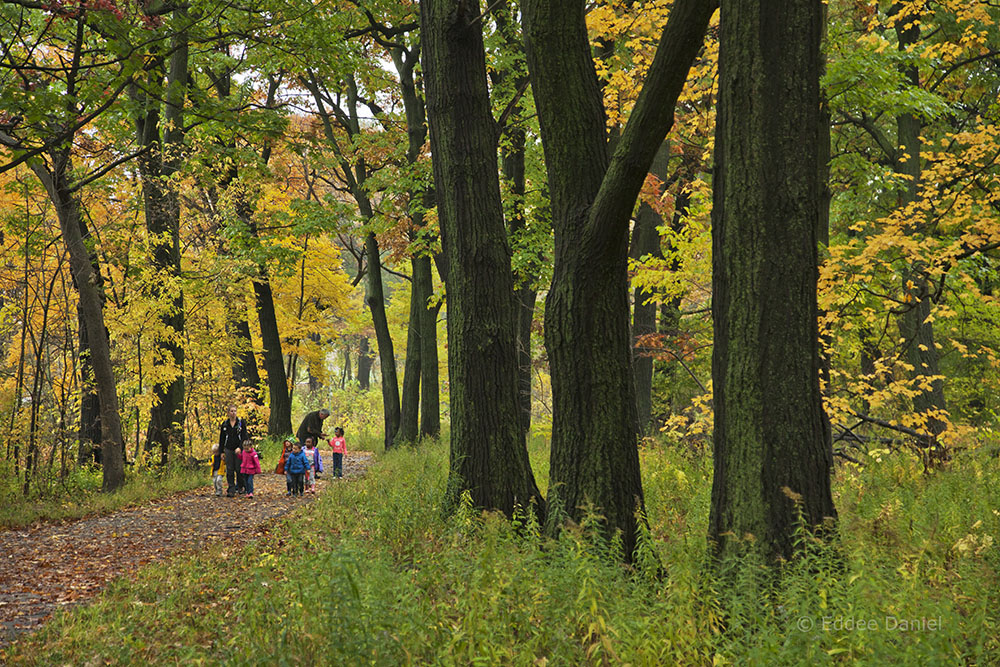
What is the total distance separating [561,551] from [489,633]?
4.85 feet

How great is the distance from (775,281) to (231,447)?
39.6ft

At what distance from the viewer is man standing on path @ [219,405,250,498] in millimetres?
13867

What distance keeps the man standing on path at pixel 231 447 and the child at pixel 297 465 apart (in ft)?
3.54

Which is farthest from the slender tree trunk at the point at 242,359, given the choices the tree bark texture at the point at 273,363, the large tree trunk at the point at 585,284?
the large tree trunk at the point at 585,284

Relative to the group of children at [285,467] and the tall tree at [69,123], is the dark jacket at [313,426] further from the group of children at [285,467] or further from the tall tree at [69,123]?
the tall tree at [69,123]

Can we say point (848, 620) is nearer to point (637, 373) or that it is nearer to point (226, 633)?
point (226, 633)

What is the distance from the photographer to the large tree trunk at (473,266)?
24.5 ft

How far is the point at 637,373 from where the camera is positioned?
16.4 meters

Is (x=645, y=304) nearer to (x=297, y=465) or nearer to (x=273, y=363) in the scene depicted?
(x=297, y=465)

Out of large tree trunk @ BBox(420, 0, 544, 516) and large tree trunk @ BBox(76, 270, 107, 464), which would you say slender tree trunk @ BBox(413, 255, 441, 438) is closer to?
large tree trunk @ BBox(76, 270, 107, 464)

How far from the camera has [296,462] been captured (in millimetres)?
13711

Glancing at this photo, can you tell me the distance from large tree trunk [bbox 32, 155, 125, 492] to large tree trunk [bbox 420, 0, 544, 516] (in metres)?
7.38

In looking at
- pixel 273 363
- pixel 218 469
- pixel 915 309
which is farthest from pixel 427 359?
pixel 915 309

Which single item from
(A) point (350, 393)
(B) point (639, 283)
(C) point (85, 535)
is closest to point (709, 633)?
(B) point (639, 283)
